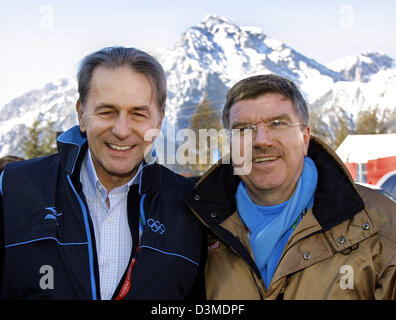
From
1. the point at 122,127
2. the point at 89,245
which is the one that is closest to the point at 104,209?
the point at 89,245

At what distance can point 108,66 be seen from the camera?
7.60ft

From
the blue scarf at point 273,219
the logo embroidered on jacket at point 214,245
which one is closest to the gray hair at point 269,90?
the blue scarf at point 273,219

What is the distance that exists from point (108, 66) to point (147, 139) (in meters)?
0.46

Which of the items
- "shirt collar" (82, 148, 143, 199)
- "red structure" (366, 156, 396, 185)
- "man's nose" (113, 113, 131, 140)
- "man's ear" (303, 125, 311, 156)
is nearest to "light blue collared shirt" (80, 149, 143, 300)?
"shirt collar" (82, 148, 143, 199)

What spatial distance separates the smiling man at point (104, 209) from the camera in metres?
2.01

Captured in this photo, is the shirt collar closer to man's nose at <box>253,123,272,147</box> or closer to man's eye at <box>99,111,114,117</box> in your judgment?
man's eye at <box>99,111,114,117</box>

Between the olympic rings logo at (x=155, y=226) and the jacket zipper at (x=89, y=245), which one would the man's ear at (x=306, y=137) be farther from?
the jacket zipper at (x=89, y=245)

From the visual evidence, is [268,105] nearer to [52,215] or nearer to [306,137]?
[306,137]

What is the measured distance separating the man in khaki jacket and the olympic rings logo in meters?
0.27

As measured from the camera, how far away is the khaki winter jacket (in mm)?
2125

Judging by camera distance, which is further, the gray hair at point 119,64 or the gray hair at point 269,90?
the gray hair at point 269,90
